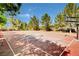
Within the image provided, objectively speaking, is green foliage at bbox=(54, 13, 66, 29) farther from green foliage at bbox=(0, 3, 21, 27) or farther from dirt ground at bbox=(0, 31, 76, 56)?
green foliage at bbox=(0, 3, 21, 27)

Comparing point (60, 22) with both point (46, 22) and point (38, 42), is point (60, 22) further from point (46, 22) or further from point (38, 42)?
point (38, 42)

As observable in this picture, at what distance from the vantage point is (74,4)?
1.74m

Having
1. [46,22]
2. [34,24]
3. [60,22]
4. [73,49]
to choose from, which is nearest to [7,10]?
[34,24]

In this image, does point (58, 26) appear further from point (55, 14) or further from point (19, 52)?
point (19, 52)

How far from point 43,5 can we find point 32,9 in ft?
0.38

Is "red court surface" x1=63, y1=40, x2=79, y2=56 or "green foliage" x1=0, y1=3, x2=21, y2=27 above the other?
"green foliage" x1=0, y1=3, x2=21, y2=27

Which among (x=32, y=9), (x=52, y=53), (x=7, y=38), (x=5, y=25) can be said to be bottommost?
(x=52, y=53)

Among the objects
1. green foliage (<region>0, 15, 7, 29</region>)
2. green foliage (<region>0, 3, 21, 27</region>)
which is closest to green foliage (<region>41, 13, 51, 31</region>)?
green foliage (<region>0, 3, 21, 27</region>)

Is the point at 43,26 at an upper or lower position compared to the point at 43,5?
lower

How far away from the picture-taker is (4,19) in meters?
1.77

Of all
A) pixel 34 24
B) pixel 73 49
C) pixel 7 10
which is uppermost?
pixel 7 10

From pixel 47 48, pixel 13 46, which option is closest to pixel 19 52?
pixel 13 46

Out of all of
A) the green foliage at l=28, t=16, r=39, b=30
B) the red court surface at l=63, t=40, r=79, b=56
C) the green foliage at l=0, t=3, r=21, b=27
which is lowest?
the red court surface at l=63, t=40, r=79, b=56

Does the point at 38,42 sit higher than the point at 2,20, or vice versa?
the point at 2,20
